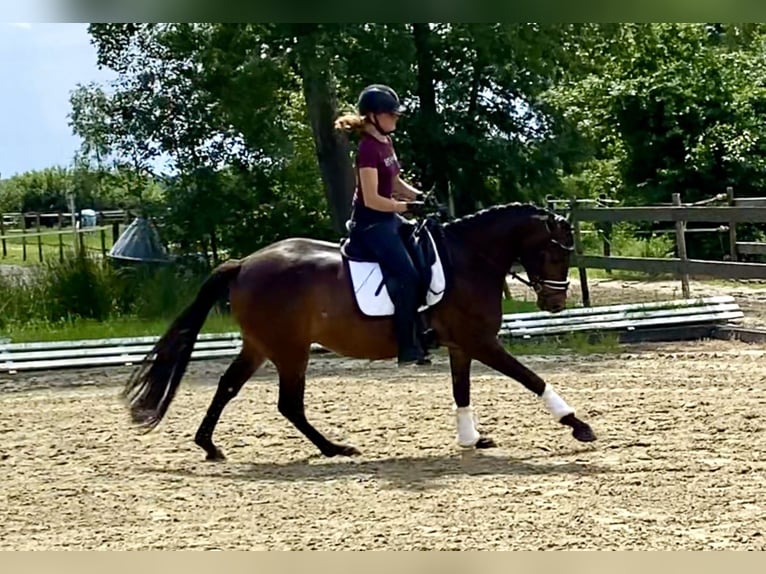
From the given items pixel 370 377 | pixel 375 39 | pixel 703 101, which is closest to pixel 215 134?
pixel 375 39

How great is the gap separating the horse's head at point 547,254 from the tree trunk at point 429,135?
346 inches

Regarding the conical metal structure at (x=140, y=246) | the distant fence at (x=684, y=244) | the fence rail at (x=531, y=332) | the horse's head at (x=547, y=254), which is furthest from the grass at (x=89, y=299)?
the horse's head at (x=547, y=254)

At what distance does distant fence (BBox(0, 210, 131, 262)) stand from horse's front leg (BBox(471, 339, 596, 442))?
8124mm

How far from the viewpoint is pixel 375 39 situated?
13.5 metres

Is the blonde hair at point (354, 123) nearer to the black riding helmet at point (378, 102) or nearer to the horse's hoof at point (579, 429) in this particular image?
the black riding helmet at point (378, 102)

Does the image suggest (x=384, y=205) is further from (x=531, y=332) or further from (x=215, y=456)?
(x=531, y=332)

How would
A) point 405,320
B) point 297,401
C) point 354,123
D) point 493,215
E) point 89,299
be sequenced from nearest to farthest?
1. point 354,123
2. point 405,320
3. point 297,401
4. point 493,215
5. point 89,299

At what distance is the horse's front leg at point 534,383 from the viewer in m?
5.87

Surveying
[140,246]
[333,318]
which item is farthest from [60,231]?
[333,318]

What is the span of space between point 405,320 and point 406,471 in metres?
0.81

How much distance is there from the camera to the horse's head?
6.16m

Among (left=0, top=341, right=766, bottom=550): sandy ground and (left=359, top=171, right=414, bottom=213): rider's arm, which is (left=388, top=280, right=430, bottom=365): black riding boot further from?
(left=0, top=341, right=766, bottom=550): sandy ground

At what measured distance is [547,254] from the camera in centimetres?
621

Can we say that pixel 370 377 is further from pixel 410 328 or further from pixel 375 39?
pixel 375 39
